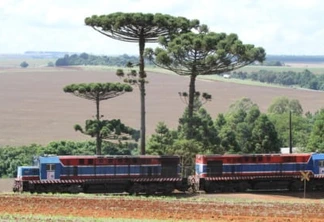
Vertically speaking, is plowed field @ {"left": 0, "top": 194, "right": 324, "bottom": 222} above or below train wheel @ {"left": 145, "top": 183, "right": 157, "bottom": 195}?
above

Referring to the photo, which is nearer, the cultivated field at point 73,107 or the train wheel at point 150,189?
the train wheel at point 150,189

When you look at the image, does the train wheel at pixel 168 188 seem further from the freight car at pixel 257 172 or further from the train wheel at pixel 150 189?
the freight car at pixel 257 172

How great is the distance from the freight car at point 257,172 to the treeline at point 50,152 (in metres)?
18.2

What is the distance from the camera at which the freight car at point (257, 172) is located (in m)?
49.5

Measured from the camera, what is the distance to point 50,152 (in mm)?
66312

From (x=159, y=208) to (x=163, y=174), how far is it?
12.6 meters

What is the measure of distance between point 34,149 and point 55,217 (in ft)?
152

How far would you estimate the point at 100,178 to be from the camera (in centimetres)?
4772

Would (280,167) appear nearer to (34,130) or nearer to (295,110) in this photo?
(34,130)

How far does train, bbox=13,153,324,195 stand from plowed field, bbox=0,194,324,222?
5050 millimetres

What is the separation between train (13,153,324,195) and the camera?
46.7 metres

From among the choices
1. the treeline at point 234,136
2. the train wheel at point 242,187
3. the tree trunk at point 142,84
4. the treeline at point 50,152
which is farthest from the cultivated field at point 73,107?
the train wheel at point 242,187

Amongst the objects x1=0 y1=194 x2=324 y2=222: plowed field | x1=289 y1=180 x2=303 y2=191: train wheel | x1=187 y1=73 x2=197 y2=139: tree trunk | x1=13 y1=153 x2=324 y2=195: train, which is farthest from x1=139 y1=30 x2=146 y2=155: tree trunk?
x1=0 y1=194 x2=324 y2=222: plowed field

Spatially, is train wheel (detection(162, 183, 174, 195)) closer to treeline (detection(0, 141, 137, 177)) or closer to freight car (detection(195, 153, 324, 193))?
freight car (detection(195, 153, 324, 193))
